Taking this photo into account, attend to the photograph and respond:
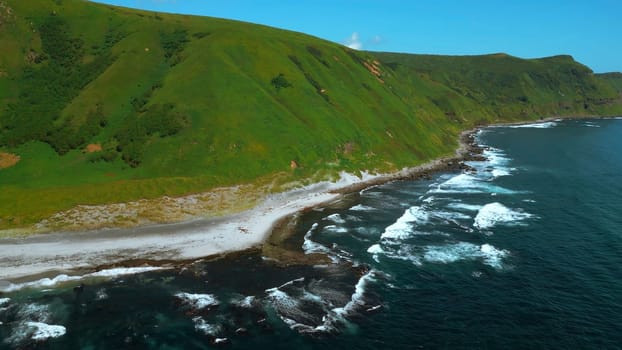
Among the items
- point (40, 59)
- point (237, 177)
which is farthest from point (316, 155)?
point (40, 59)

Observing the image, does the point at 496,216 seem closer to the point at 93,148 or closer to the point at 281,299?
the point at 281,299

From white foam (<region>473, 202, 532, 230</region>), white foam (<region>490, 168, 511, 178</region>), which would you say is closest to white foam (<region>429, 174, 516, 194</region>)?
white foam (<region>490, 168, 511, 178</region>)

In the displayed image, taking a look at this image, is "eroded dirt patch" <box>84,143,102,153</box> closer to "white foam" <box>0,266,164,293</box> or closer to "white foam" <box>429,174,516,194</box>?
"white foam" <box>0,266,164,293</box>

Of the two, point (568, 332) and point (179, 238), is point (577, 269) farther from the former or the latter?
point (179, 238)

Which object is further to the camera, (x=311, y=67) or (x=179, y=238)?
(x=311, y=67)

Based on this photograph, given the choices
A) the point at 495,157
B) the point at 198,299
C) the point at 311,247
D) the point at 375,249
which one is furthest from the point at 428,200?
the point at 495,157

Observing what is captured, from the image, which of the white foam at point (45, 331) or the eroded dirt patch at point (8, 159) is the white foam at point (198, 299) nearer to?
the white foam at point (45, 331)
